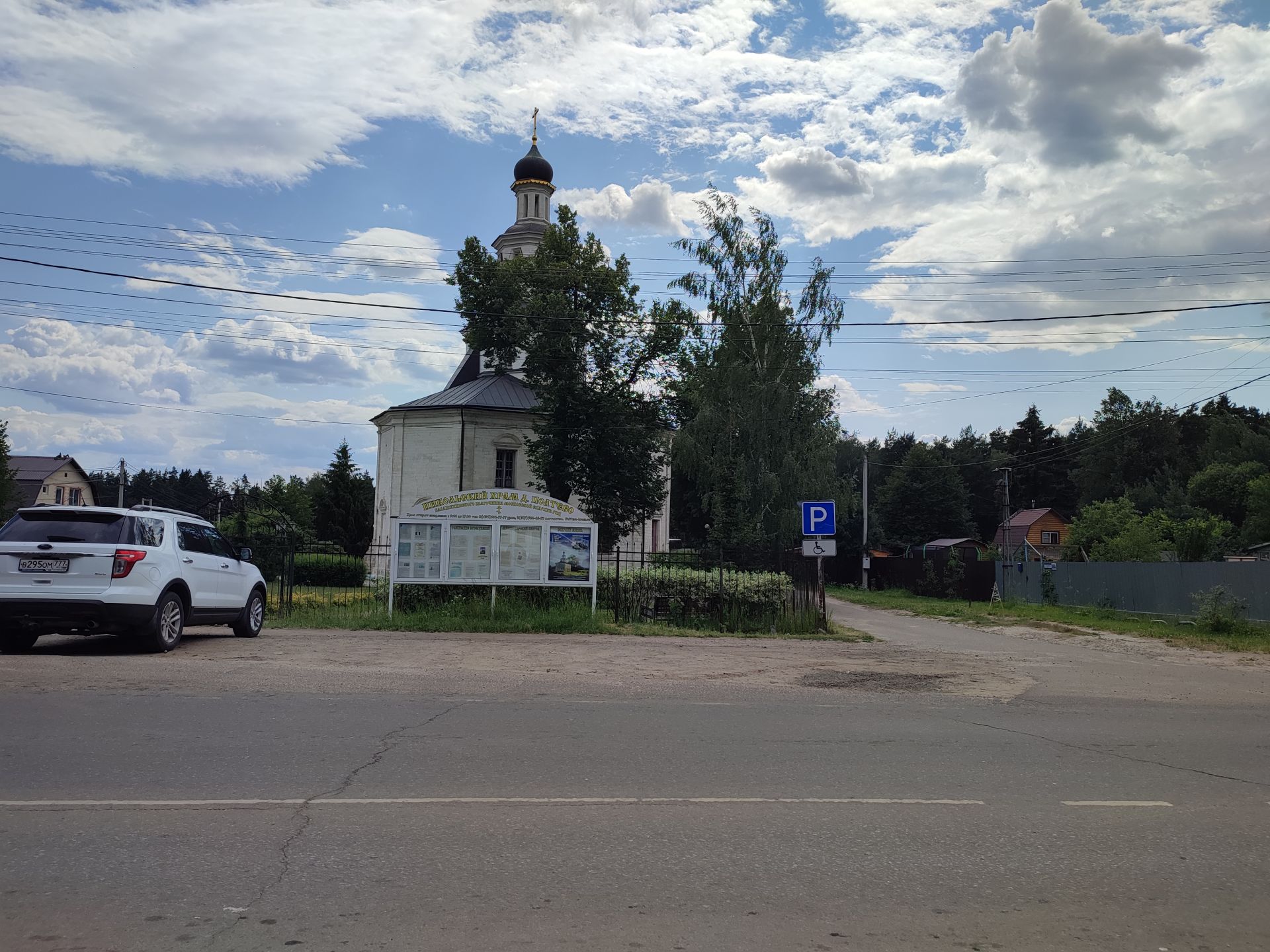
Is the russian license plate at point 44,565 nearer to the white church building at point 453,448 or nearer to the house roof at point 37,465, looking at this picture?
the white church building at point 453,448

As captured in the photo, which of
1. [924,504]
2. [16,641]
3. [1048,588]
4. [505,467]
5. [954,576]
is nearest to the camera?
[16,641]

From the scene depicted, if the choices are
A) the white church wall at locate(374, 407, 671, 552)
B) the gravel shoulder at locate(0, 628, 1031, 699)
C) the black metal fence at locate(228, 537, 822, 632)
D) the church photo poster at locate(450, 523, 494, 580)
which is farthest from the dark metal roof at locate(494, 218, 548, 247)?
the gravel shoulder at locate(0, 628, 1031, 699)

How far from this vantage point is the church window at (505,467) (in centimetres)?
4384

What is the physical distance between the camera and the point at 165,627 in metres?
12.6

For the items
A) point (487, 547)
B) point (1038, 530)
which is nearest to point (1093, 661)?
point (487, 547)

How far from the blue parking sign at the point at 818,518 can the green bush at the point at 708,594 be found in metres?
1.68

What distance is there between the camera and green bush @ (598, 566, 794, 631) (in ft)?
69.5

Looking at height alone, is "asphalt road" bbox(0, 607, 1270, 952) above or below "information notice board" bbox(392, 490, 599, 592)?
below

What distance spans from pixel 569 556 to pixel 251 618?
253 inches

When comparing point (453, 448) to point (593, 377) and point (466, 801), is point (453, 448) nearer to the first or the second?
point (593, 377)

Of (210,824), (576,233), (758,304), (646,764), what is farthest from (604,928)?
(576,233)

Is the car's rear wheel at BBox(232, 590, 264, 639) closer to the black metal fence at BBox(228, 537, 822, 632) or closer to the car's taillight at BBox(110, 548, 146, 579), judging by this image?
the car's taillight at BBox(110, 548, 146, 579)

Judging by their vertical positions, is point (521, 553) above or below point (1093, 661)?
above

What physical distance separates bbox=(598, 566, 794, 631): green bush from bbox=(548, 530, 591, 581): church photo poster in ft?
4.67
